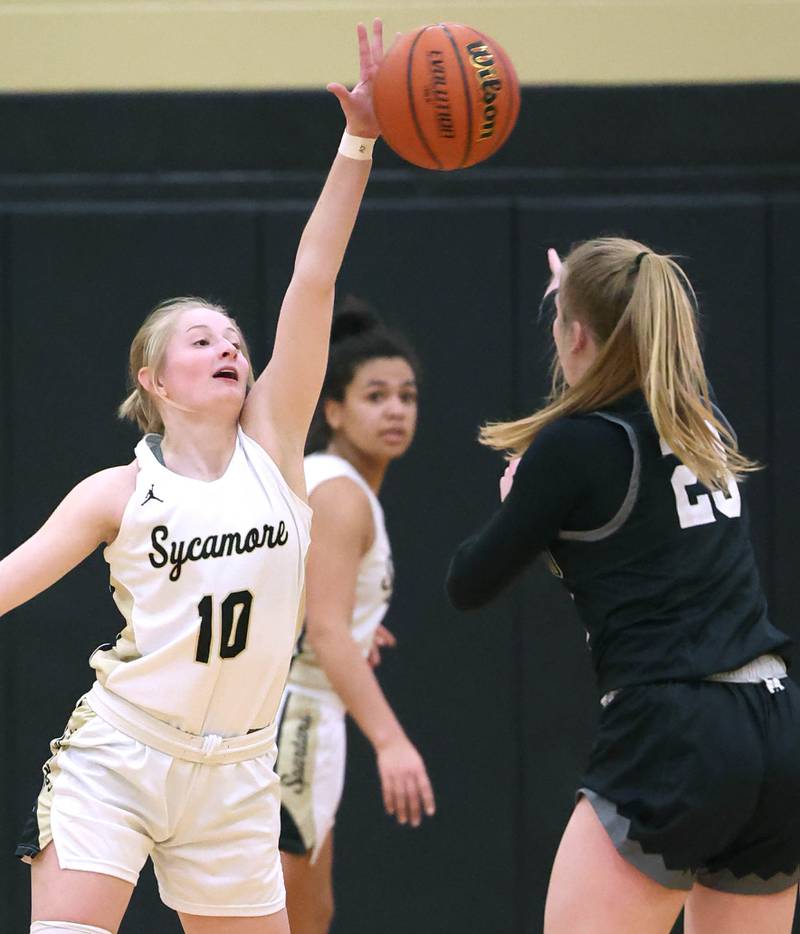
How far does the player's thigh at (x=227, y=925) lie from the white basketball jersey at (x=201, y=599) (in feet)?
1.19

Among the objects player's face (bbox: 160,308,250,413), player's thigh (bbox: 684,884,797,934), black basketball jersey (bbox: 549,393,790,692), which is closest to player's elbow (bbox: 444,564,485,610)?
black basketball jersey (bbox: 549,393,790,692)

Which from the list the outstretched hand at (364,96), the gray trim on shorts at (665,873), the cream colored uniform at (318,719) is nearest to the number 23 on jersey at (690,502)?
the gray trim on shorts at (665,873)

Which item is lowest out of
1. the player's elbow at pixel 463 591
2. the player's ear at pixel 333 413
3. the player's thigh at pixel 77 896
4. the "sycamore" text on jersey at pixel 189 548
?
the player's thigh at pixel 77 896

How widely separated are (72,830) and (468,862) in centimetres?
238

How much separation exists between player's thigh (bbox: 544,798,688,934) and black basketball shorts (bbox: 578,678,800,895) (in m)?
0.03

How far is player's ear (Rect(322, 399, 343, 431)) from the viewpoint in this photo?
14.2ft

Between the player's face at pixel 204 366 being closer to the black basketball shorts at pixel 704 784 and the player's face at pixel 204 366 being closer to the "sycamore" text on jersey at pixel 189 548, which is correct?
the "sycamore" text on jersey at pixel 189 548

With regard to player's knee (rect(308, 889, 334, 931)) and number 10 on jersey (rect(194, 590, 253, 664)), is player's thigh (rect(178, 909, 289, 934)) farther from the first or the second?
player's knee (rect(308, 889, 334, 931))

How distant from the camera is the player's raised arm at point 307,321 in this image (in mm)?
3090

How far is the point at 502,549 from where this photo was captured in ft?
9.34

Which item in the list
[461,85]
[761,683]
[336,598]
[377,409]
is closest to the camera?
[761,683]

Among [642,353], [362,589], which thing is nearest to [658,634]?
[642,353]

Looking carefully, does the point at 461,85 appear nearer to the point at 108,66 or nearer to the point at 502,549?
the point at 502,549

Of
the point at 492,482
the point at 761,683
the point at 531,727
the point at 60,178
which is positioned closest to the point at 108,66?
the point at 60,178
